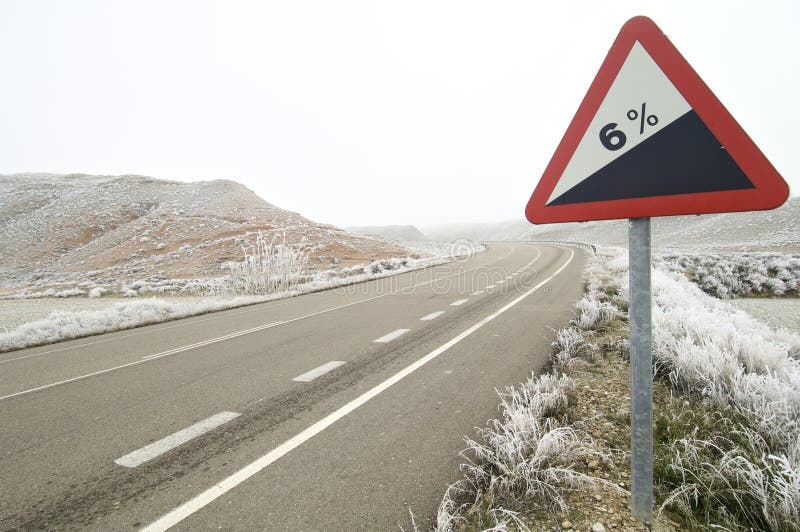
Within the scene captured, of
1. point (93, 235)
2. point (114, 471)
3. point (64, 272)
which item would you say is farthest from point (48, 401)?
point (93, 235)

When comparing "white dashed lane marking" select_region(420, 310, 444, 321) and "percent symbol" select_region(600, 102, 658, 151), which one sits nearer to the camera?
"percent symbol" select_region(600, 102, 658, 151)

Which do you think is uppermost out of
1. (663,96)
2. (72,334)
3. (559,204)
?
(663,96)

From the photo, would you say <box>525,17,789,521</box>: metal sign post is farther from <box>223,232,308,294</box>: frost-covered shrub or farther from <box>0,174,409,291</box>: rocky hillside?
<box>0,174,409,291</box>: rocky hillside

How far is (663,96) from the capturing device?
179 cm

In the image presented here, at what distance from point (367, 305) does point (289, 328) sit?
278 centimetres

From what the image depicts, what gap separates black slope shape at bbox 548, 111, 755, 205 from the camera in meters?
1.68

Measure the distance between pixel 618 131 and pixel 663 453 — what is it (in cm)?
203

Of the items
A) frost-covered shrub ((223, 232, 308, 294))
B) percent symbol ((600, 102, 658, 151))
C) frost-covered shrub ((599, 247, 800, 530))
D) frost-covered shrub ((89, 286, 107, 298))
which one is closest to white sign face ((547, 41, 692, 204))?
percent symbol ((600, 102, 658, 151))

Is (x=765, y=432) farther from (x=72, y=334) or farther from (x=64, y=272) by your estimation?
(x=64, y=272)

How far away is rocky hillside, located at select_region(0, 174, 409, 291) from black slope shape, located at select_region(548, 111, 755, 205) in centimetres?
2901

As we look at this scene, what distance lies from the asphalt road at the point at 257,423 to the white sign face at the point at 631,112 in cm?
221

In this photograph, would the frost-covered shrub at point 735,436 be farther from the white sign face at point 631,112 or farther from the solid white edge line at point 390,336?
the solid white edge line at point 390,336

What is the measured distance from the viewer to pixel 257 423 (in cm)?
364

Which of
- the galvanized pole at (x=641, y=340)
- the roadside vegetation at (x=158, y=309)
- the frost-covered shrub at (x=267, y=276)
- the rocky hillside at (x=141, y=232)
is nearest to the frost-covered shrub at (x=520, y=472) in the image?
the galvanized pole at (x=641, y=340)
